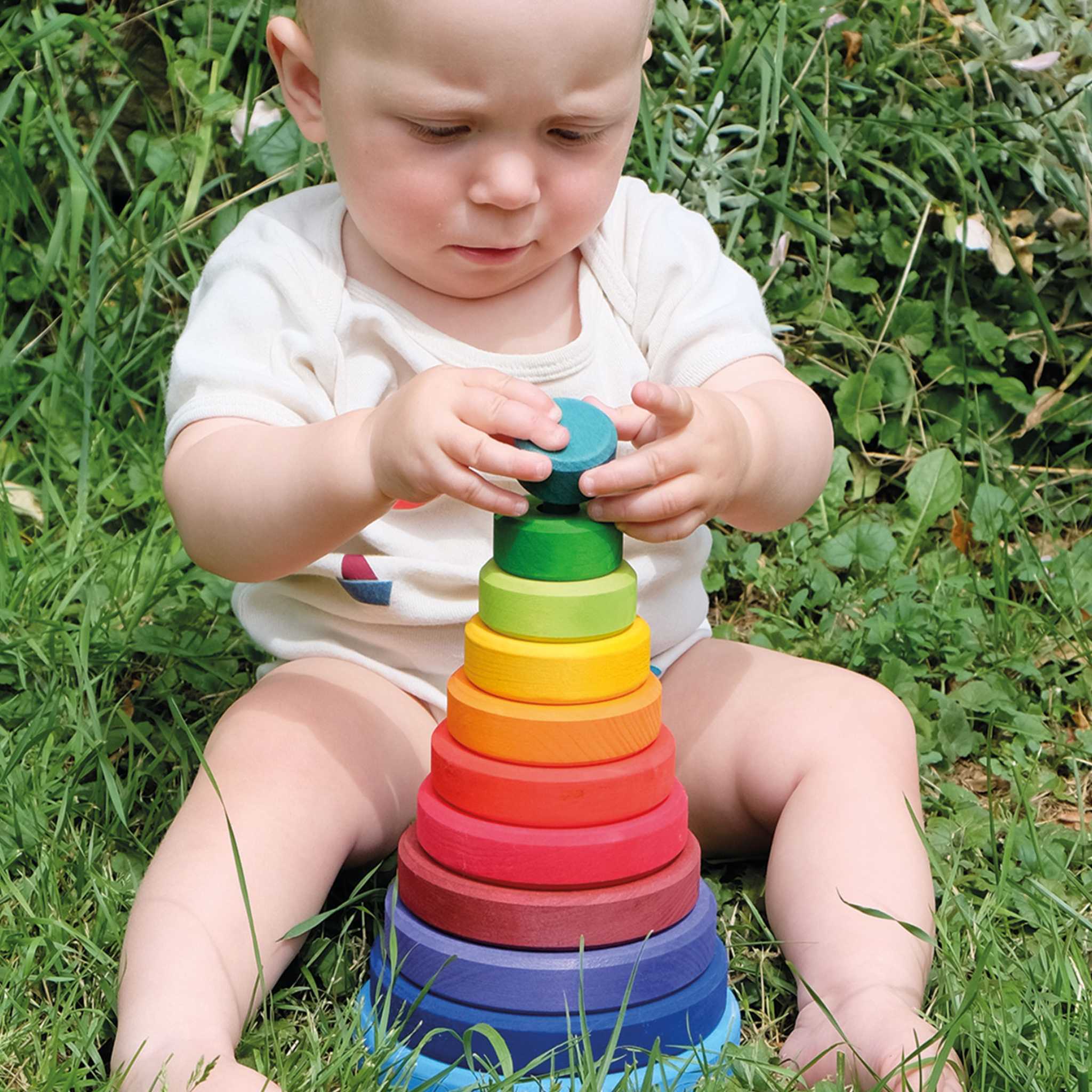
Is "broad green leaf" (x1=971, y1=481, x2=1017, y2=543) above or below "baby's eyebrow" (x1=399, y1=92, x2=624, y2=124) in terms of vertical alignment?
below

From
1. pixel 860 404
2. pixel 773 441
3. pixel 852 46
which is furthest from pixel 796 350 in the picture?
pixel 773 441

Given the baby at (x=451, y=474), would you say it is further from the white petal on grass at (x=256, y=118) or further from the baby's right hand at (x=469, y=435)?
the white petal on grass at (x=256, y=118)

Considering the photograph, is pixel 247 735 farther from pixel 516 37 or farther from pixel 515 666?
pixel 516 37

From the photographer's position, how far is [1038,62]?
3039 mm

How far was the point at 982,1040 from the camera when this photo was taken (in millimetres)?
1615

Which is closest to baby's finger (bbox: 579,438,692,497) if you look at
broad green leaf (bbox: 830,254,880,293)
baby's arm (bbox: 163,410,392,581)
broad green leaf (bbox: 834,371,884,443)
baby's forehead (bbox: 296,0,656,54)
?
baby's arm (bbox: 163,410,392,581)

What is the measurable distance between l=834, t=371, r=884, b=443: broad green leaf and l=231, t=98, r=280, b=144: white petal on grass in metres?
1.23

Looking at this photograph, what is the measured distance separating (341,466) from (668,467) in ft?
1.18

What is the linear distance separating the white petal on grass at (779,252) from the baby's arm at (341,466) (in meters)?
1.41

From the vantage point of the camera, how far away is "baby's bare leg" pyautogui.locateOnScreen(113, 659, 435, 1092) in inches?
63.5

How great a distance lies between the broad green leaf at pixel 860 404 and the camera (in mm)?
3033

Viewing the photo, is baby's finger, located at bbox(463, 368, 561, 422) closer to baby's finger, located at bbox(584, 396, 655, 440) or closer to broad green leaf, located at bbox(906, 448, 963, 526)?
baby's finger, located at bbox(584, 396, 655, 440)

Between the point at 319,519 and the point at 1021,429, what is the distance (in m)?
1.75

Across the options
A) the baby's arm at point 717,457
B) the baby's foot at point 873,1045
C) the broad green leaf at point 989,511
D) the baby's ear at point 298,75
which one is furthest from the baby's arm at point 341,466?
the broad green leaf at point 989,511
